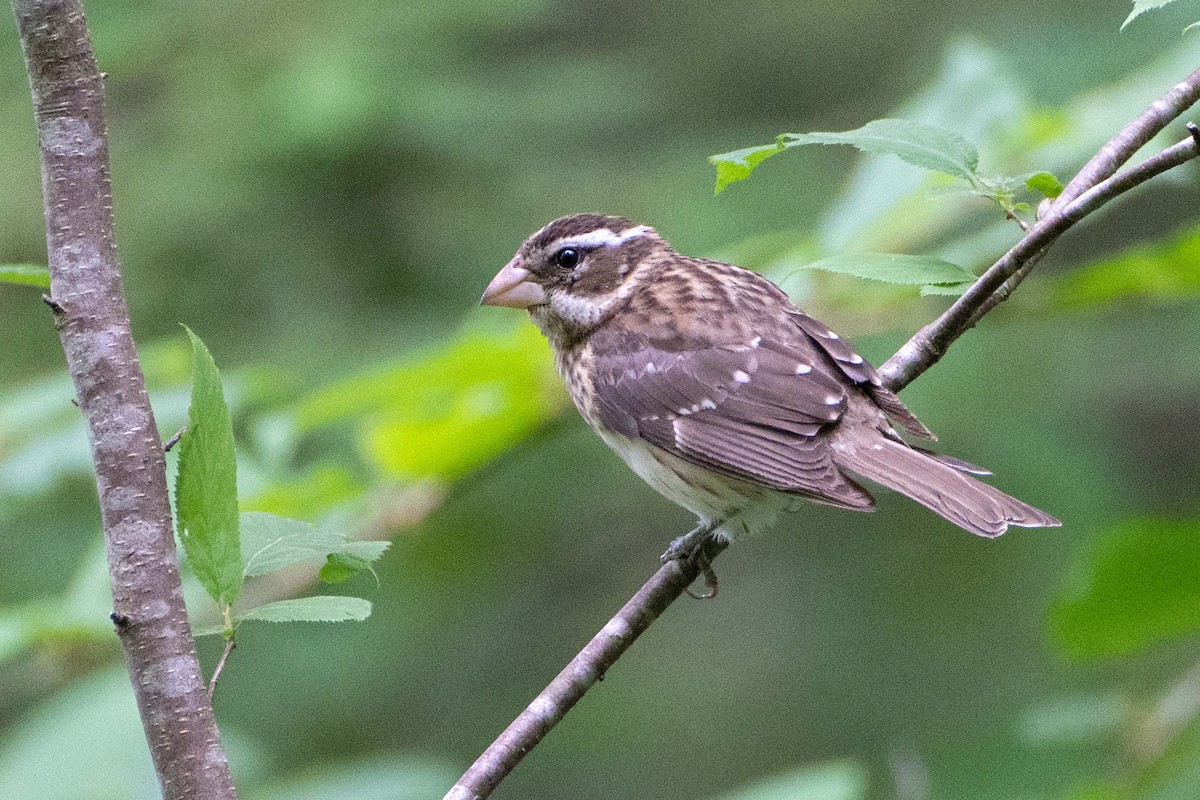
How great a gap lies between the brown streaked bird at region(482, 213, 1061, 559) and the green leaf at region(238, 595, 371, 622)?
4.22 ft

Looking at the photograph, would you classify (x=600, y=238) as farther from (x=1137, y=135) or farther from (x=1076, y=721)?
(x=1137, y=135)

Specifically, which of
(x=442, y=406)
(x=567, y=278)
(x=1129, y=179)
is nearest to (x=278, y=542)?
(x=1129, y=179)

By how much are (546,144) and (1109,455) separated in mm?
3256

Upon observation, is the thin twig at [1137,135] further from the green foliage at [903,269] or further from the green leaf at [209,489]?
the green leaf at [209,489]

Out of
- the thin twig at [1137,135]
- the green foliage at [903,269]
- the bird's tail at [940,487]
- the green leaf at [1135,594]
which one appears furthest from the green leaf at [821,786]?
the thin twig at [1137,135]

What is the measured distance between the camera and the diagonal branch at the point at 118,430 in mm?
1906

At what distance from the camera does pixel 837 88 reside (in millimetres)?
8477

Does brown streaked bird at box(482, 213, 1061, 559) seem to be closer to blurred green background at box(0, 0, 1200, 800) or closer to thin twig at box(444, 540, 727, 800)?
blurred green background at box(0, 0, 1200, 800)

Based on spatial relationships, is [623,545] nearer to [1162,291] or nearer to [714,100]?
[714,100]

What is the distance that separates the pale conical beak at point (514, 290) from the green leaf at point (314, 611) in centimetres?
221

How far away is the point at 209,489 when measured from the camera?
6.48ft

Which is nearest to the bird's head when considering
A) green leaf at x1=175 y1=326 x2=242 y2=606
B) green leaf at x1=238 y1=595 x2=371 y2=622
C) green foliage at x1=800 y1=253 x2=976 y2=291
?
green foliage at x1=800 y1=253 x2=976 y2=291

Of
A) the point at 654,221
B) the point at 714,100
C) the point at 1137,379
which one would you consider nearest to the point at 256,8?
the point at 654,221

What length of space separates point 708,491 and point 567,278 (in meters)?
0.96
